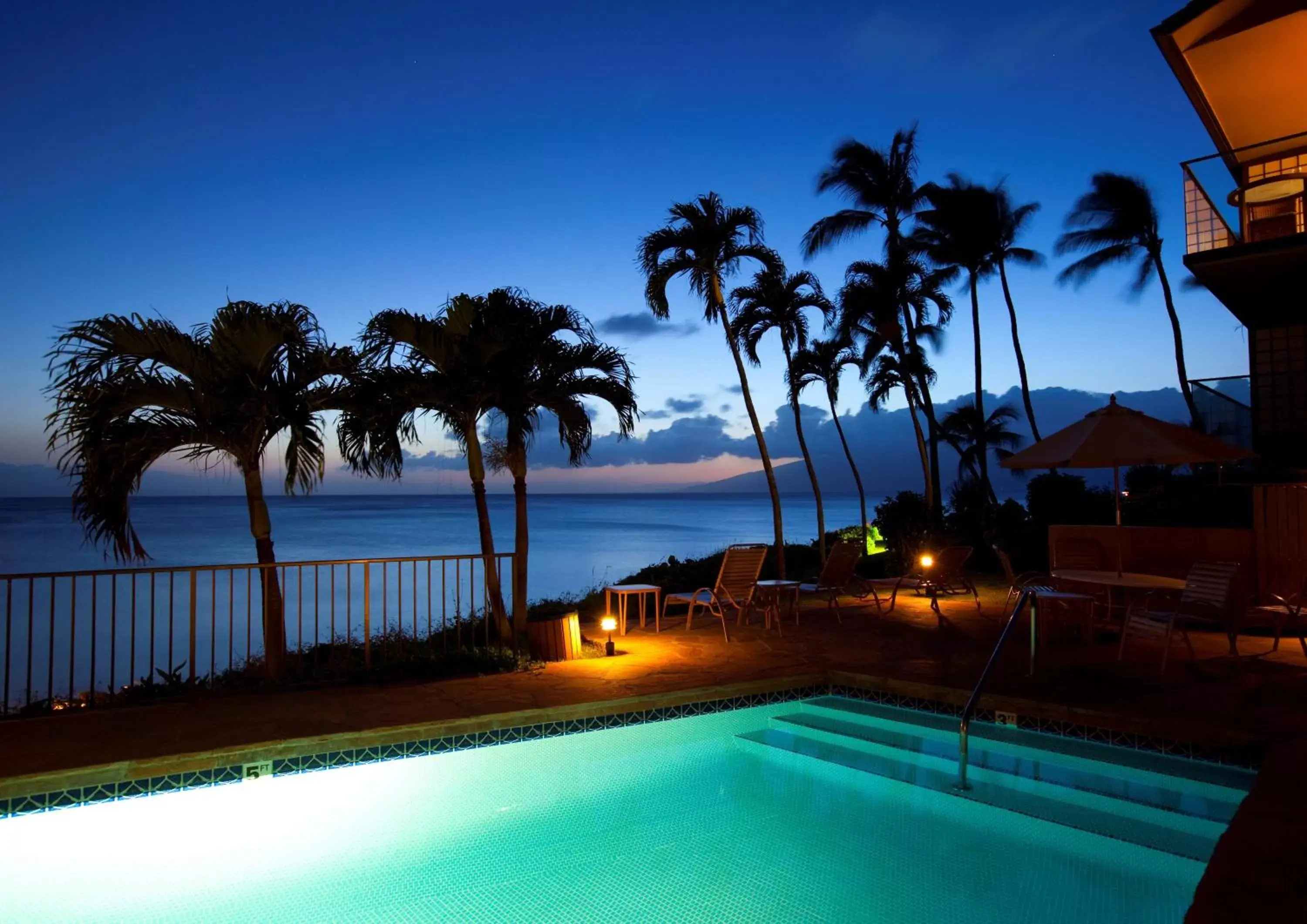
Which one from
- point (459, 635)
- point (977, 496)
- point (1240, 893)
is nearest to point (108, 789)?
point (459, 635)

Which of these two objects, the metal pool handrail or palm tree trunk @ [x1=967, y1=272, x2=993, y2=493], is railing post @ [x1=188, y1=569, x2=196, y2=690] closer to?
the metal pool handrail

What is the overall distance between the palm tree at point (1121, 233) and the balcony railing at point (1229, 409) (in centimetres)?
1209

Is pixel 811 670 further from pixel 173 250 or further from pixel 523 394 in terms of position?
pixel 173 250

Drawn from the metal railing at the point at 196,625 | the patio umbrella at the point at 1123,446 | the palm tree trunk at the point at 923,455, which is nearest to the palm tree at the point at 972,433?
the palm tree trunk at the point at 923,455

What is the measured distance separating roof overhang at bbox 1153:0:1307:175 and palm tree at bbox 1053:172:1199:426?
513 inches

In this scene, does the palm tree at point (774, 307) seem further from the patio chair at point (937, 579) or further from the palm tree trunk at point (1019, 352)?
the palm tree trunk at point (1019, 352)

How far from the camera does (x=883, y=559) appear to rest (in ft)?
54.4

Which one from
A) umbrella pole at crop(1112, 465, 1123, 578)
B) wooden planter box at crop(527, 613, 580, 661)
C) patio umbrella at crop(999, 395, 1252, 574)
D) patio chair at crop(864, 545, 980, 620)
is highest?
patio umbrella at crop(999, 395, 1252, 574)

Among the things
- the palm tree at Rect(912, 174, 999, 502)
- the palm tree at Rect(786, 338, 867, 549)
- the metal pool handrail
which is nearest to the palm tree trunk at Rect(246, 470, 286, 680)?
the metal pool handrail

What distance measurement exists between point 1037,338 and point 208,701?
26.4m

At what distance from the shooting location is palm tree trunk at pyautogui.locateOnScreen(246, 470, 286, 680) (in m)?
5.91

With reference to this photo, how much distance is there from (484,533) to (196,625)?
4.61 m

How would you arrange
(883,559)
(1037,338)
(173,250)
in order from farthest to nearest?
(1037,338)
(883,559)
(173,250)

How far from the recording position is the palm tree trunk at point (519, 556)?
270 inches
